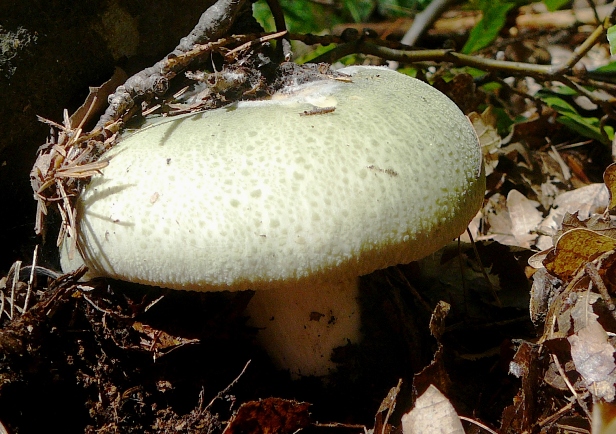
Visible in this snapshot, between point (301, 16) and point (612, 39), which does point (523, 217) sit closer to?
point (612, 39)

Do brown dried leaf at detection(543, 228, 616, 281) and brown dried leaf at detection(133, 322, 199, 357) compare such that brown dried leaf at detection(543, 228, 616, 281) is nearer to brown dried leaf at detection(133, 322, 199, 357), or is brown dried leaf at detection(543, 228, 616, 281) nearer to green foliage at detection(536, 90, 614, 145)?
brown dried leaf at detection(133, 322, 199, 357)

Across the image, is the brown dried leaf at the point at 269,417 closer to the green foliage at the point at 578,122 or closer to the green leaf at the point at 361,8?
the green foliage at the point at 578,122

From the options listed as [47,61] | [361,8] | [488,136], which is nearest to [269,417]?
[47,61]

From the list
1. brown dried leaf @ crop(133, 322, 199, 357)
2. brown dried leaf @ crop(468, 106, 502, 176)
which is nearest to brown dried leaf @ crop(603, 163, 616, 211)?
brown dried leaf @ crop(468, 106, 502, 176)

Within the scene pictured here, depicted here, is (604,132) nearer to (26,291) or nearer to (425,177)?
(425,177)

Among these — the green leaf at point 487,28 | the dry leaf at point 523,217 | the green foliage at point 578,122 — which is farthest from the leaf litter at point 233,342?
the green leaf at point 487,28
